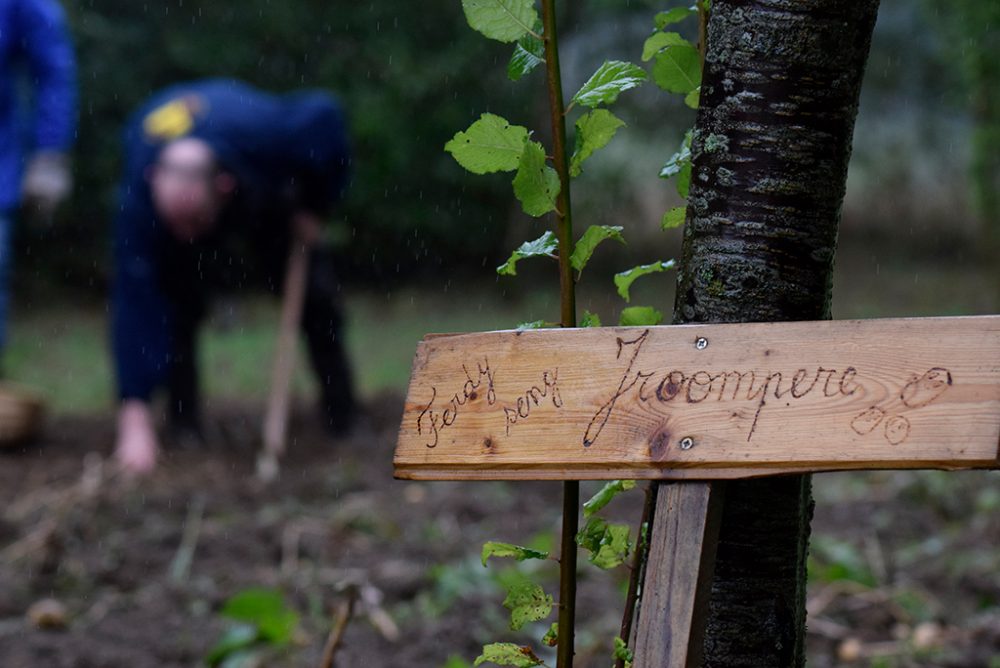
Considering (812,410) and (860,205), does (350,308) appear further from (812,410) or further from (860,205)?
(812,410)

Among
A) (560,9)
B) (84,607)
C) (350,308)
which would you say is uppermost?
(560,9)

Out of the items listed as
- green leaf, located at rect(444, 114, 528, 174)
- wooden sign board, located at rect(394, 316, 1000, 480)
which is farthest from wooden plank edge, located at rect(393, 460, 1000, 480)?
green leaf, located at rect(444, 114, 528, 174)

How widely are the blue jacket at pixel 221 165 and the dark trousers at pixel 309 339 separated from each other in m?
0.13

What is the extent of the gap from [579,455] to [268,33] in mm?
10339

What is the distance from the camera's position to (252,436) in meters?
6.14

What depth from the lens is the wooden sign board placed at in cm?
115

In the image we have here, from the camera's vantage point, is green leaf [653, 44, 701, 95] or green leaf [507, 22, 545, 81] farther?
green leaf [653, 44, 701, 95]

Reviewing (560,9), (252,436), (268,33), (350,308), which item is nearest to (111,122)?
(268,33)

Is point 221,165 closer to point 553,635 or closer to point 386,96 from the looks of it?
point 553,635

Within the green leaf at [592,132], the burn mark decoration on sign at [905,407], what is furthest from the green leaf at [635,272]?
the burn mark decoration on sign at [905,407]

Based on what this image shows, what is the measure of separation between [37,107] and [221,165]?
3.77ft

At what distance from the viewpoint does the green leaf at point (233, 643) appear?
269 centimetres

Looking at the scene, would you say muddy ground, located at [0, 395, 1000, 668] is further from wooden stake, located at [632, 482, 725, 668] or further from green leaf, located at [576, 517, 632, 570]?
wooden stake, located at [632, 482, 725, 668]

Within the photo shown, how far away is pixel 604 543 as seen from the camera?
4.83ft
